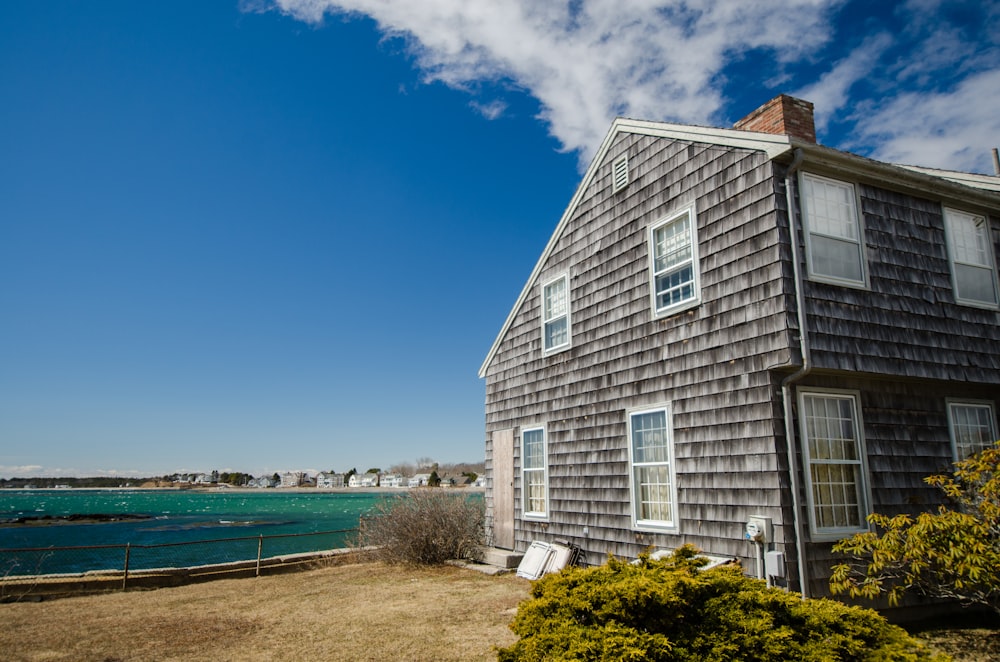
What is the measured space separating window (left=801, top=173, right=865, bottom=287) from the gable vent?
3364 mm

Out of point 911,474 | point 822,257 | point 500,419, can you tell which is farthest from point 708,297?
point 500,419

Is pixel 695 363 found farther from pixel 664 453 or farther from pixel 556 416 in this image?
pixel 556 416

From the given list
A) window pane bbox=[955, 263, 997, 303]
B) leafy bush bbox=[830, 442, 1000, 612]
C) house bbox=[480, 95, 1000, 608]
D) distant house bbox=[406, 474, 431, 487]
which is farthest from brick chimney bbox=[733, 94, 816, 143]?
distant house bbox=[406, 474, 431, 487]

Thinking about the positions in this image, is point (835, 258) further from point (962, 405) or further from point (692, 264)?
point (962, 405)

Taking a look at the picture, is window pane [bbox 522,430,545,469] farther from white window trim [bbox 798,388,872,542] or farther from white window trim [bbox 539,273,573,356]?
white window trim [bbox 798,388,872,542]

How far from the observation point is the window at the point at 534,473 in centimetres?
1252

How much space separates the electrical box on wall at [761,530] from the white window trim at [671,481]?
154 centimetres

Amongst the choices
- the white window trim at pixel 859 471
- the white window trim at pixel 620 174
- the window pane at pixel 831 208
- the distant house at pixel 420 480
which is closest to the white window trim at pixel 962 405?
the white window trim at pixel 859 471

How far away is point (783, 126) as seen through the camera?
9.13 metres

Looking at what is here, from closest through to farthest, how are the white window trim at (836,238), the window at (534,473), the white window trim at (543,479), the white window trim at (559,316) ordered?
the white window trim at (836,238) → the white window trim at (559,316) → the white window trim at (543,479) → the window at (534,473)

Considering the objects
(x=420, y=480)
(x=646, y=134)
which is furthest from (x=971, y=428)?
(x=420, y=480)

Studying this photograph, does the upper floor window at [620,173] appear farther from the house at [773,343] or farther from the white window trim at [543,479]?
the white window trim at [543,479]

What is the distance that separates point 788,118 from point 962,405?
488 cm

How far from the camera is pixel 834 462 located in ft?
25.1
